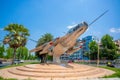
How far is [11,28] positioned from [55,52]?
52.7 feet

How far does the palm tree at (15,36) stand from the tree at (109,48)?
26355mm

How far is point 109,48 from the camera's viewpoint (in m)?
47.0

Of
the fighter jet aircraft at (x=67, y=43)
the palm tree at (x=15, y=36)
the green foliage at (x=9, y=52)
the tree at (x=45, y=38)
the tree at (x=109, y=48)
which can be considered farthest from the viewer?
the green foliage at (x=9, y=52)

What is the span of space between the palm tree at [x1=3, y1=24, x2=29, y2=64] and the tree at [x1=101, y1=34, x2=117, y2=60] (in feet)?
86.5

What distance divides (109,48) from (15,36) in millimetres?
30050

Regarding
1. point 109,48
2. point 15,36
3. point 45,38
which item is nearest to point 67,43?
point 15,36

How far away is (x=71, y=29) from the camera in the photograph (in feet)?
69.6

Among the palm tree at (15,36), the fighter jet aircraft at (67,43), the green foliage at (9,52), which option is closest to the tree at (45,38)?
the palm tree at (15,36)

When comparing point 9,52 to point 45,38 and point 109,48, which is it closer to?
point 45,38

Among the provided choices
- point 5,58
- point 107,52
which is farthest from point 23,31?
point 5,58

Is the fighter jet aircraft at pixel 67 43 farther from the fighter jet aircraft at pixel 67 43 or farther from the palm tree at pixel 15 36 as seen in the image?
the palm tree at pixel 15 36

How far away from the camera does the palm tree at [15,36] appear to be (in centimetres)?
3216

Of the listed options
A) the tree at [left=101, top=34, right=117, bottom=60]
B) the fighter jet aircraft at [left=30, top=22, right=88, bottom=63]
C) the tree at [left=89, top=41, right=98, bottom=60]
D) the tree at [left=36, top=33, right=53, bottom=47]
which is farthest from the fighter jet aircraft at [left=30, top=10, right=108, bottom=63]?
the tree at [left=89, top=41, right=98, bottom=60]

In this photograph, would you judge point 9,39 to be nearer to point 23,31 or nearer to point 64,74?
point 23,31
